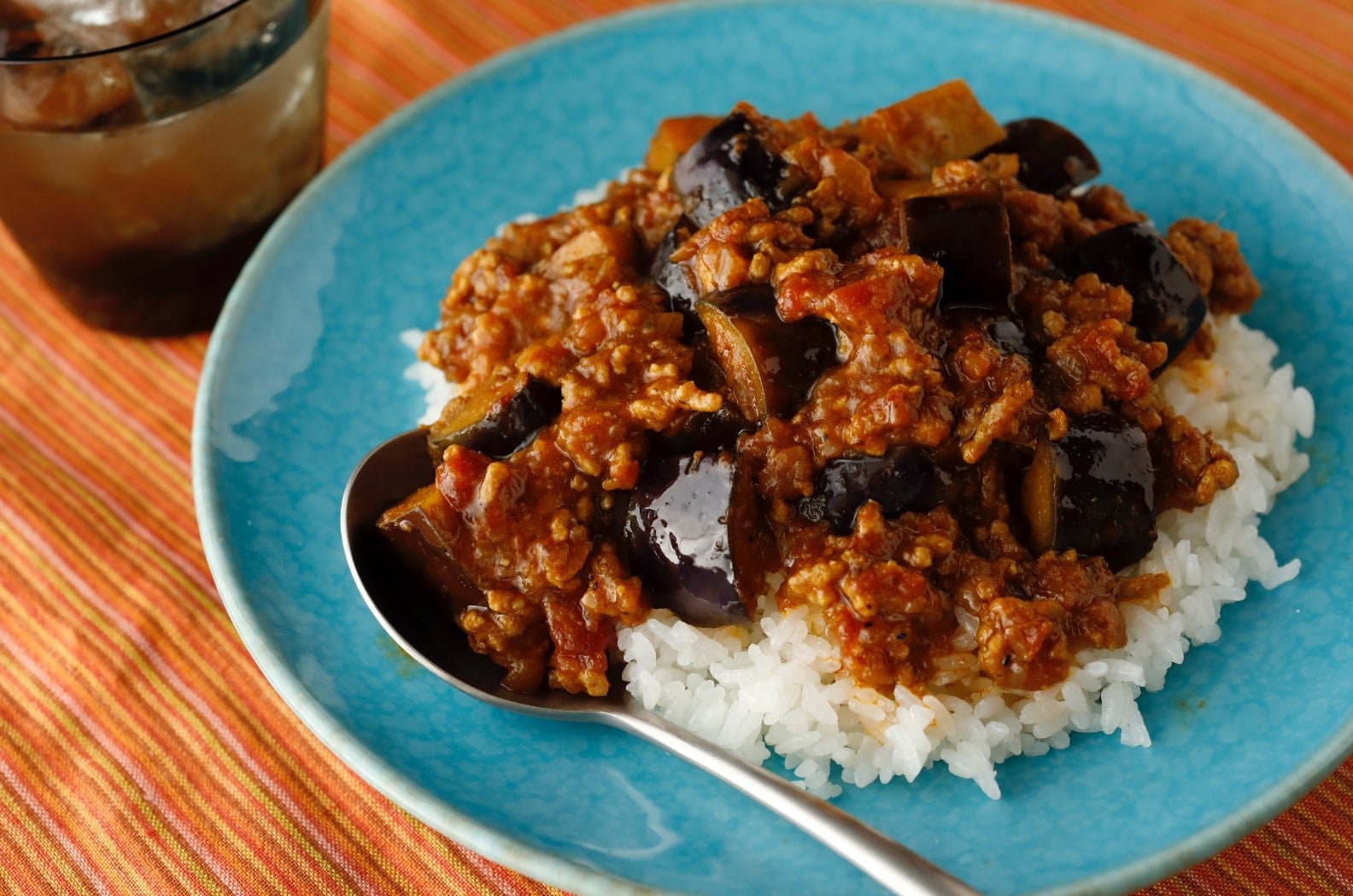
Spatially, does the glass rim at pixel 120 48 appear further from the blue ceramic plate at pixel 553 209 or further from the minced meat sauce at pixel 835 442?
the minced meat sauce at pixel 835 442

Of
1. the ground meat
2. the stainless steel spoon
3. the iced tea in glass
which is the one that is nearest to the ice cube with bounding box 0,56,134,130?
the iced tea in glass

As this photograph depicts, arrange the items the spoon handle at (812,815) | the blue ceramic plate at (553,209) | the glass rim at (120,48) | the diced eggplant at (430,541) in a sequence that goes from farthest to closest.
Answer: the glass rim at (120,48) → the diced eggplant at (430,541) → the blue ceramic plate at (553,209) → the spoon handle at (812,815)

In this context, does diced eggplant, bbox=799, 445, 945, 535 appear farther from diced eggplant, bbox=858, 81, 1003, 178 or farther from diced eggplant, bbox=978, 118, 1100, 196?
diced eggplant, bbox=978, 118, 1100, 196

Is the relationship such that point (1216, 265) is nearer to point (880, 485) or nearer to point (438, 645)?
point (880, 485)

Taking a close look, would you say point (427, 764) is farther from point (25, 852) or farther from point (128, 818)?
point (25, 852)

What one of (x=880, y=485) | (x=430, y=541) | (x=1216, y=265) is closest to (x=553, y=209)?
(x=430, y=541)

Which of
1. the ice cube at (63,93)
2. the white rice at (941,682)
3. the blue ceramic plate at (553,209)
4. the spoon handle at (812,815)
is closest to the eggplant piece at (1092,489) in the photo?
the white rice at (941,682)

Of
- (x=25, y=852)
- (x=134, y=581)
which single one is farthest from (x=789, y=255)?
(x=25, y=852)
